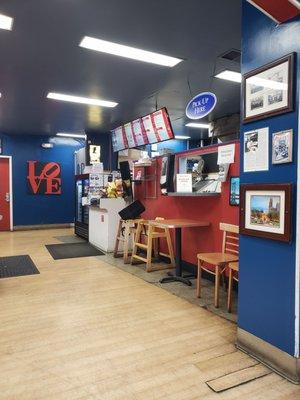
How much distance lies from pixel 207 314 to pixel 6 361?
6.20 ft

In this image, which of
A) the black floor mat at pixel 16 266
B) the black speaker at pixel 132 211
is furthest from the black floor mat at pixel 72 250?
the black speaker at pixel 132 211

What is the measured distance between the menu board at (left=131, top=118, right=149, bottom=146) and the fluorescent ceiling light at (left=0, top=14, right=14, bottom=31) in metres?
3.42

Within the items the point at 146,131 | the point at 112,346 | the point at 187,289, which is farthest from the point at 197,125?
the point at 112,346

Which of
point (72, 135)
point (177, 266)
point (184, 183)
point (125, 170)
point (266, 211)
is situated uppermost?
point (72, 135)

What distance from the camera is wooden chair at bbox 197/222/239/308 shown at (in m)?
3.30

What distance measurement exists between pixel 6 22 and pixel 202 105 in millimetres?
2702

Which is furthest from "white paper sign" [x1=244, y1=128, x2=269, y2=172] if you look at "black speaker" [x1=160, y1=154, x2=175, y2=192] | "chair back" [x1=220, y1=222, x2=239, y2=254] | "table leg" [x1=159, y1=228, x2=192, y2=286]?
"black speaker" [x1=160, y1=154, x2=175, y2=192]

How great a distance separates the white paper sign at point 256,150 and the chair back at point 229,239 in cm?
142

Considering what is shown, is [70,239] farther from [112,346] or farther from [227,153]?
[112,346]

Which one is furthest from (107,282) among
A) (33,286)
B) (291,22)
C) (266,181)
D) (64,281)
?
(291,22)

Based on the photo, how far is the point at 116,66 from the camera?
466cm

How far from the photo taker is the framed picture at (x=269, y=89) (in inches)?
82.0

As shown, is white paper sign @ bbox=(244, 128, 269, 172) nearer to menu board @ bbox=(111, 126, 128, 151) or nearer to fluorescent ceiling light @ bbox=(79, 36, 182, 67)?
fluorescent ceiling light @ bbox=(79, 36, 182, 67)

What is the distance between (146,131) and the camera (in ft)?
21.5
